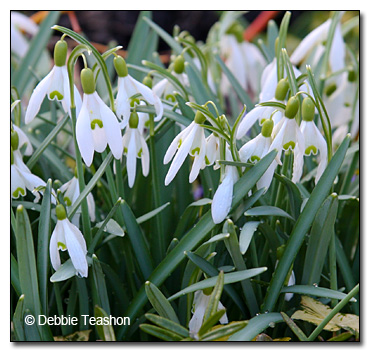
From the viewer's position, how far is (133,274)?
1073 mm

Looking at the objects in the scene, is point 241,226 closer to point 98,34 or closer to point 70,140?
point 70,140

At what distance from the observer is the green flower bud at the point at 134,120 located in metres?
0.95

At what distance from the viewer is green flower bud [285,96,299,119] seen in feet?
2.76

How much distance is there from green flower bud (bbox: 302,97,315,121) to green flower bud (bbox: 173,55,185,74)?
345mm

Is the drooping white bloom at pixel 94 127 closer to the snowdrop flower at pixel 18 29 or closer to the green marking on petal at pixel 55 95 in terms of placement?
the green marking on petal at pixel 55 95

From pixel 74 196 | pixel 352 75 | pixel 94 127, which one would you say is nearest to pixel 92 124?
pixel 94 127

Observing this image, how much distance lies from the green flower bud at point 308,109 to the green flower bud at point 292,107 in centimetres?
4

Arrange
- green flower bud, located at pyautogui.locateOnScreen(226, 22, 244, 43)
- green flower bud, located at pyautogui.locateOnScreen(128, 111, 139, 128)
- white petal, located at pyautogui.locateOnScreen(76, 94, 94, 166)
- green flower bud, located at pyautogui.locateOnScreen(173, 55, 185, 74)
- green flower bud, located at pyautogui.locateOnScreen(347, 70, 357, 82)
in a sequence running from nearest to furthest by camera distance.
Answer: white petal, located at pyautogui.locateOnScreen(76, 94, 94, 166), green flower bud, located at pyautogui.locateOnScreen(128, 111, 139, 128), green flower bud, located at pyautogui.locateOnScreen(173, 55, 185, 74), green flower bud, located at pyautogui.locateOnScreen(347, 70, 357, 82), green flower bud, located at pyautogui.locateOnScreen(226, 22, 244, 43)

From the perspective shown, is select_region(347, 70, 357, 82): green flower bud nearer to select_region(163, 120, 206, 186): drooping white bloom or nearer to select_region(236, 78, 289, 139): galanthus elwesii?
select_region(236, 78, 289, 139): galanthus elwesii

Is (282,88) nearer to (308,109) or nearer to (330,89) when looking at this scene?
(308,109)

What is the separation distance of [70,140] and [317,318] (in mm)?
755

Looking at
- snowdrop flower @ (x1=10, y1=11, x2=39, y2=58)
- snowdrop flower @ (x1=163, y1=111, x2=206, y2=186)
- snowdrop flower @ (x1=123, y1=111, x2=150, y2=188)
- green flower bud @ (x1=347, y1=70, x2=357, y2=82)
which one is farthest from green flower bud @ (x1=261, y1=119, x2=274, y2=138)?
snowdrop flower @ (x1=10, y1=11, x2=39, y2=58)

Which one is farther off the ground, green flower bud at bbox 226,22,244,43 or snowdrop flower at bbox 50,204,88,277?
green flower bud at bbox 226,22,244,43

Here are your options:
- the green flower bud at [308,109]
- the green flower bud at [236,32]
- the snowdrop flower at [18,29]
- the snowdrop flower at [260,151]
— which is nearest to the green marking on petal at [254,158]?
the snowdrop flower at [260,151]
